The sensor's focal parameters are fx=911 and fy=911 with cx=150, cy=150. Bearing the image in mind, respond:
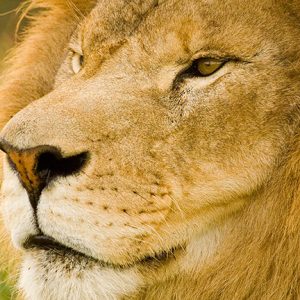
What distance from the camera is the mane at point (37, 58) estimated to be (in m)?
4.38

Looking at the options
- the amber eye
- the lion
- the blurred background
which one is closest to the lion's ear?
the blurred background

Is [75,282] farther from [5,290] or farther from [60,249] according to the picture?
[5,290]

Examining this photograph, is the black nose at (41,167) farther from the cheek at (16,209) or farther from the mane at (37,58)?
the mane at (37,58)

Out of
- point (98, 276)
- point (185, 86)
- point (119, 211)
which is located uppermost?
point (185, 86)

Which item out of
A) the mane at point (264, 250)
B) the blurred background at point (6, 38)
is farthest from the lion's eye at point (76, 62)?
the mane at point (264, 250)

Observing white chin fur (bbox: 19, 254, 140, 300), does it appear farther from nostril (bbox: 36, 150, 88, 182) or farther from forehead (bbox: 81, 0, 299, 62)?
forehead (bbox: 81, 0, 299, 62)

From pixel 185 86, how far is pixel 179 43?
16cm

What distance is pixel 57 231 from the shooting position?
120 inches

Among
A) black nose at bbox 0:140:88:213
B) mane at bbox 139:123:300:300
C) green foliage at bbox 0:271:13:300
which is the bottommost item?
green foliage at bbox 0:271:13:300

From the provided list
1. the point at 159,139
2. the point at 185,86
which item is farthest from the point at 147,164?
the point at 185,86

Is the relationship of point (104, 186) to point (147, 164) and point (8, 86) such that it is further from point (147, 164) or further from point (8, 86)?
point (8, 86)

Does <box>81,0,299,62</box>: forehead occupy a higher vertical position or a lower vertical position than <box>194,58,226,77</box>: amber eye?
higher

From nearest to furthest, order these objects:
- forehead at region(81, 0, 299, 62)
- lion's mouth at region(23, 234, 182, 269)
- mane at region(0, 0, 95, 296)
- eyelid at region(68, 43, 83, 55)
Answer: lion's mouth at region(23, 234, 182, 269) → forehead at region(81, 0, 299, 62) → eyelid at region(68, 43, 83, 55) → mane at region(0, 0, 95, 296)

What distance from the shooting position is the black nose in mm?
3002
